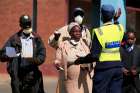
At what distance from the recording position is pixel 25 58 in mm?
9383

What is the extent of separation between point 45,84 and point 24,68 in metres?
7.28

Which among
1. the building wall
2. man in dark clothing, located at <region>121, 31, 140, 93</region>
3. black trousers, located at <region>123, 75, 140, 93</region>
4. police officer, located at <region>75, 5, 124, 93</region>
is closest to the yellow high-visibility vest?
police officer, located at <region>75, 5, 124, 93</region>

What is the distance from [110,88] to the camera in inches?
340

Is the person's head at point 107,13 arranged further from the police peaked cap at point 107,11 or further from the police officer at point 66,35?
the police officer at point 66,35

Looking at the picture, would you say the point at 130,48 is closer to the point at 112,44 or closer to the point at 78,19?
the point at 78,19

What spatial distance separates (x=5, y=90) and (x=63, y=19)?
13.1 feet

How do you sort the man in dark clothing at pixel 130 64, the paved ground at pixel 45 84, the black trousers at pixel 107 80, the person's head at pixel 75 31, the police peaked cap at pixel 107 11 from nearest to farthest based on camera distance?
1. the police peaked cap at pixel 107 11
2. the black trousers at pixel 107 80
3. the person's head at pixel 75 31
4. the man in dark clothing at pixel 130 64
5. the paved ground at pixel 45 84

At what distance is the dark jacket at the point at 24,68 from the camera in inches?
367

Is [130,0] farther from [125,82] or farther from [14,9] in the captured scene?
[125,82]

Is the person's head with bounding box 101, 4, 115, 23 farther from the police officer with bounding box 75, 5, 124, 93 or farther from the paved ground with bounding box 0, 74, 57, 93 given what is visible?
the paved ground with bounding box 0, 74, 57, 93

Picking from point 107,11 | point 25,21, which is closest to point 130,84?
point 107,11

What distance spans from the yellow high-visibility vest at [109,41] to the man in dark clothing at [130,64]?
46.1 inches

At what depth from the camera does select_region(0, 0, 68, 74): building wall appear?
722 inches

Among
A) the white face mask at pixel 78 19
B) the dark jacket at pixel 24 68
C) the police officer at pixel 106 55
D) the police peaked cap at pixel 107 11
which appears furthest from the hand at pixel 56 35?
the police peaked cap at pixel 107 11
